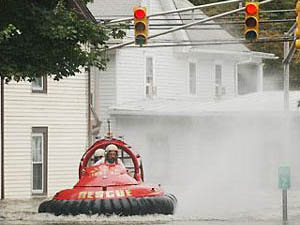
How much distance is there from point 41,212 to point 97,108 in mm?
18195

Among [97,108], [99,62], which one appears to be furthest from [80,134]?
[99,62]

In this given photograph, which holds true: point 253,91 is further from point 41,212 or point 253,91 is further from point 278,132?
point 41,212

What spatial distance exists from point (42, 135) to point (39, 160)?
80cm

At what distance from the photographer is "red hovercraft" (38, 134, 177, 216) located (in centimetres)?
2428

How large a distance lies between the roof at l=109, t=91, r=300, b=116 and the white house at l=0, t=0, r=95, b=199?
8.27 metres

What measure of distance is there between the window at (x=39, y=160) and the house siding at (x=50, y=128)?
0.58 ft

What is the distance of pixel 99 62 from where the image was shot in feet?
69.0

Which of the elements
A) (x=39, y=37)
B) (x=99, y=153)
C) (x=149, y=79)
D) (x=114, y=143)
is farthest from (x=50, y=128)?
(x=39, y=37)

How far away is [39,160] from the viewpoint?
34125 millimetres

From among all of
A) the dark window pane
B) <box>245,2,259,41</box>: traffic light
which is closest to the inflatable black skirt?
<box>245,2,259,41</box>: traffic light

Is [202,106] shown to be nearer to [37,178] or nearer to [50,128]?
[50,128]

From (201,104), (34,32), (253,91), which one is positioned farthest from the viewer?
(253,91)

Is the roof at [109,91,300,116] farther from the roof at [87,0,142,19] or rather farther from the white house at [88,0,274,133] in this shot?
the roof at [87,0,142,19]

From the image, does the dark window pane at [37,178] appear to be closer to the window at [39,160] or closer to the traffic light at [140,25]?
the window at [39,160]
